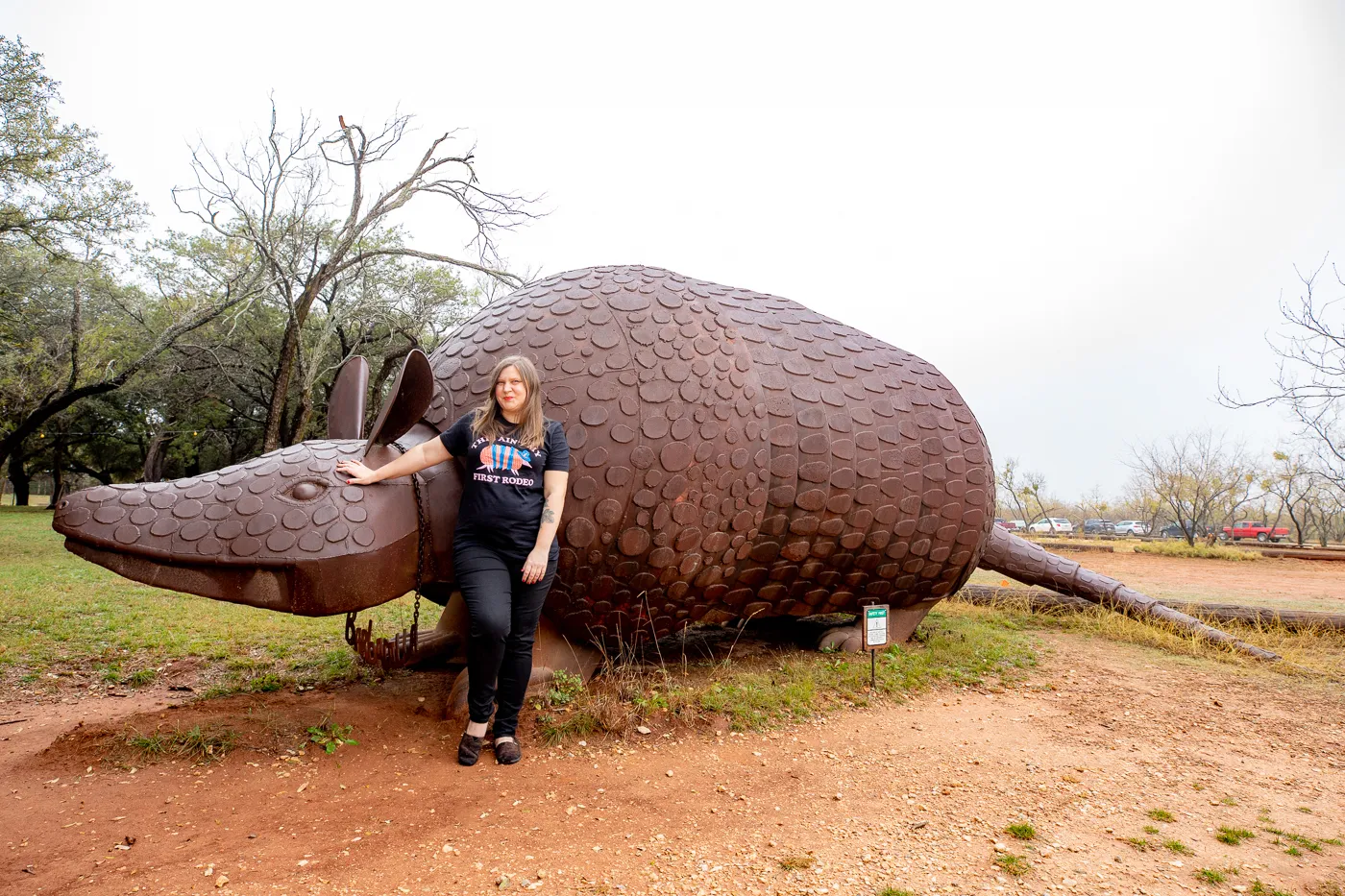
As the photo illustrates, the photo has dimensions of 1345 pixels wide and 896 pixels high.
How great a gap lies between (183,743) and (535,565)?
5.89 ft

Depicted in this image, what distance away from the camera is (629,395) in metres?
3.85

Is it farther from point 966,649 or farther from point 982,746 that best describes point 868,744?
point 966,649

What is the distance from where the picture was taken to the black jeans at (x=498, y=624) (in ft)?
10.3

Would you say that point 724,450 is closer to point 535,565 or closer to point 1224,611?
point 535,565

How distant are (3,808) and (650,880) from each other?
242cm

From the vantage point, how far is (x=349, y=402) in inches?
160

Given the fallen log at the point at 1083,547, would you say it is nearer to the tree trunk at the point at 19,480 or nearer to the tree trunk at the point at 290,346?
the tree trunk at the point at 290,346

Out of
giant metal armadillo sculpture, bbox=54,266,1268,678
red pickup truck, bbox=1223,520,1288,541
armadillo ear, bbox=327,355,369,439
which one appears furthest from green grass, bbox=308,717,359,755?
red pickup truck, bbox=1223,520,1288,541

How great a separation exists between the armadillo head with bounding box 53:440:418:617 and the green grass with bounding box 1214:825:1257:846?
3.44m

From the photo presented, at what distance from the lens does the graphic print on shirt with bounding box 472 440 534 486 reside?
126 inches

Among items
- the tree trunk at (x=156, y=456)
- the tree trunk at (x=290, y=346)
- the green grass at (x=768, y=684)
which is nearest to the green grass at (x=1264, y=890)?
the green grass at (x=768, y=684)

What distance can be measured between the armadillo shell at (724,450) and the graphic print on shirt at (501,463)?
49 centimetres

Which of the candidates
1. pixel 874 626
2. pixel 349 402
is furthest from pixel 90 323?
pixel 874 626

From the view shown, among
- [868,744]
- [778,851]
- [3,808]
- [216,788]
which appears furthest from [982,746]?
[3,808]
